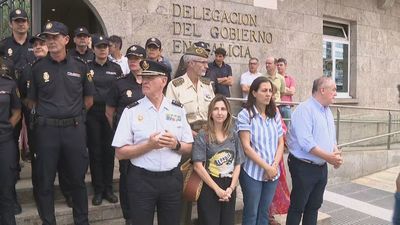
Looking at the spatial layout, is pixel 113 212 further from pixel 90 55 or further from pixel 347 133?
pixel 347 133

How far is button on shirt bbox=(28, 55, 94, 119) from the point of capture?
360cm

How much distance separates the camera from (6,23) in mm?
6219

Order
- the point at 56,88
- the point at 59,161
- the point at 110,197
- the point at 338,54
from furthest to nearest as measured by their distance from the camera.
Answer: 1. the point at 338,54
2. the point at 110,197
3. the point at 59,161
4. the point at 56,88

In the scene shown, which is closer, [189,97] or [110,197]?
[189,97]

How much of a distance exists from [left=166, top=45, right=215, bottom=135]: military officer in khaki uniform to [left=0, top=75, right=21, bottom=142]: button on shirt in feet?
4.19

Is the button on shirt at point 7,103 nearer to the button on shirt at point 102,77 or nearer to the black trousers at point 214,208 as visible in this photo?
the button on shirt at point 102,77

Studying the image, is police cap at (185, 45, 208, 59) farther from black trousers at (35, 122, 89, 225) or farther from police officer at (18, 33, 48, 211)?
police officer at (18, 33, 48, 211)

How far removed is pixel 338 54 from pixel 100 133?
7964 mm

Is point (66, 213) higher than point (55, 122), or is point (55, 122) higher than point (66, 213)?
point (55, 122)

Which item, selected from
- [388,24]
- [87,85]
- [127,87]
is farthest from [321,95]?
[388,24]

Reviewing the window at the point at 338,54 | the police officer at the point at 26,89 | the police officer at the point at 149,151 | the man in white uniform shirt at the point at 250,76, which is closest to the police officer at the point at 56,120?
the police officer at the point at 26,89

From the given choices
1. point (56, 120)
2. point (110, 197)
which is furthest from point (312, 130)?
point (56, 120)

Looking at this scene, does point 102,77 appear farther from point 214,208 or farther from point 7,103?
point 214,208

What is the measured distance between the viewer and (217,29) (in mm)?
7895
